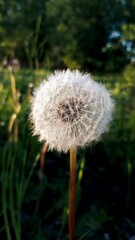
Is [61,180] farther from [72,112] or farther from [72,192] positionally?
[72,112]

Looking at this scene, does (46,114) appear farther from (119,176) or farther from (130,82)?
(130,82)

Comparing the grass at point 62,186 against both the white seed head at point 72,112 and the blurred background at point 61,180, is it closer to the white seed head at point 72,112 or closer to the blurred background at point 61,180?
the blurred background at point 61,180

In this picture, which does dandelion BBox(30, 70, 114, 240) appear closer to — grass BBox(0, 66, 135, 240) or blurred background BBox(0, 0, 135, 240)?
blurred background BBox(0, 0, 135, 240)

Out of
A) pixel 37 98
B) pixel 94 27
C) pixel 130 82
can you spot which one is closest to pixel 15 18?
pixel 94 27

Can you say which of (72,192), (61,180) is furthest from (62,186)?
(72,192)

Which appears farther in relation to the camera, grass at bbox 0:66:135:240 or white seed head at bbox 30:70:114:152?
grass at bbox 0:66:135:240

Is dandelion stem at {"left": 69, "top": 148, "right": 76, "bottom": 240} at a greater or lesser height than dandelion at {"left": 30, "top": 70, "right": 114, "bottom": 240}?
lesser

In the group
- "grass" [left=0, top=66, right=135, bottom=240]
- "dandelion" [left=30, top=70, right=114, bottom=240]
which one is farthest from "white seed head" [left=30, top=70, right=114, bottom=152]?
"grass" [left=0, top=66, right=135, bottom=240]

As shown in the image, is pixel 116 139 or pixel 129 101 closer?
pixel 116 139
